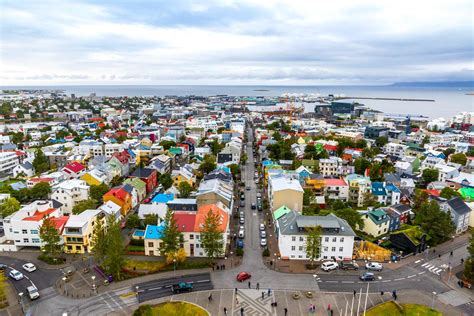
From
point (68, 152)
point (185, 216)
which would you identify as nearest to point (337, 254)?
point (185, 216)

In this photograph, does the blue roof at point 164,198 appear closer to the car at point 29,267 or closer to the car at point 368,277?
the car at point 29,267

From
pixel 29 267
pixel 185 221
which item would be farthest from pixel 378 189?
pixel 29 267

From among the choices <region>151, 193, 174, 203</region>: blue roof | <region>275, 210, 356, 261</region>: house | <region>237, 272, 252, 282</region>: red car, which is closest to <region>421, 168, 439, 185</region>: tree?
<region>275, 210, 356, 261</region>: house

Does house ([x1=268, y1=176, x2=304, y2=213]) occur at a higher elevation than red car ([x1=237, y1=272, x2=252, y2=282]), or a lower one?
higher

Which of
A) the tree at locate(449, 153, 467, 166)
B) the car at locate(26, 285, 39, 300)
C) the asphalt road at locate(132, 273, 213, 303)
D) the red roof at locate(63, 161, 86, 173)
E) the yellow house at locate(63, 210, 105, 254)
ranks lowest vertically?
the asphalt road at locate(132, 273, 213, 303)

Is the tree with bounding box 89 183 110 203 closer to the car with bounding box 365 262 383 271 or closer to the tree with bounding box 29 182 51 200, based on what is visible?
the tree with bounding box 29 182 51 200

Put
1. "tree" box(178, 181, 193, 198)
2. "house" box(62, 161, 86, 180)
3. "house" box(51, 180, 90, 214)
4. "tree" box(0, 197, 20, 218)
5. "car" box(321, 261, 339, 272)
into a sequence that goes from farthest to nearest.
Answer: "house" box(62, 161, 86, 180) → "tree" box(178, 181, 193, 198) → "house" box(51, 180, 90, 214) → "tree" box(0, 197, 20, 218) → "car" box(321, 261, 339, 272)

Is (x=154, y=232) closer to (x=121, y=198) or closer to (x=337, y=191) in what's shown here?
(x=121, y=198)

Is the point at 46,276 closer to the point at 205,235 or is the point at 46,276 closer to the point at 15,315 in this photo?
the point at 15,315
